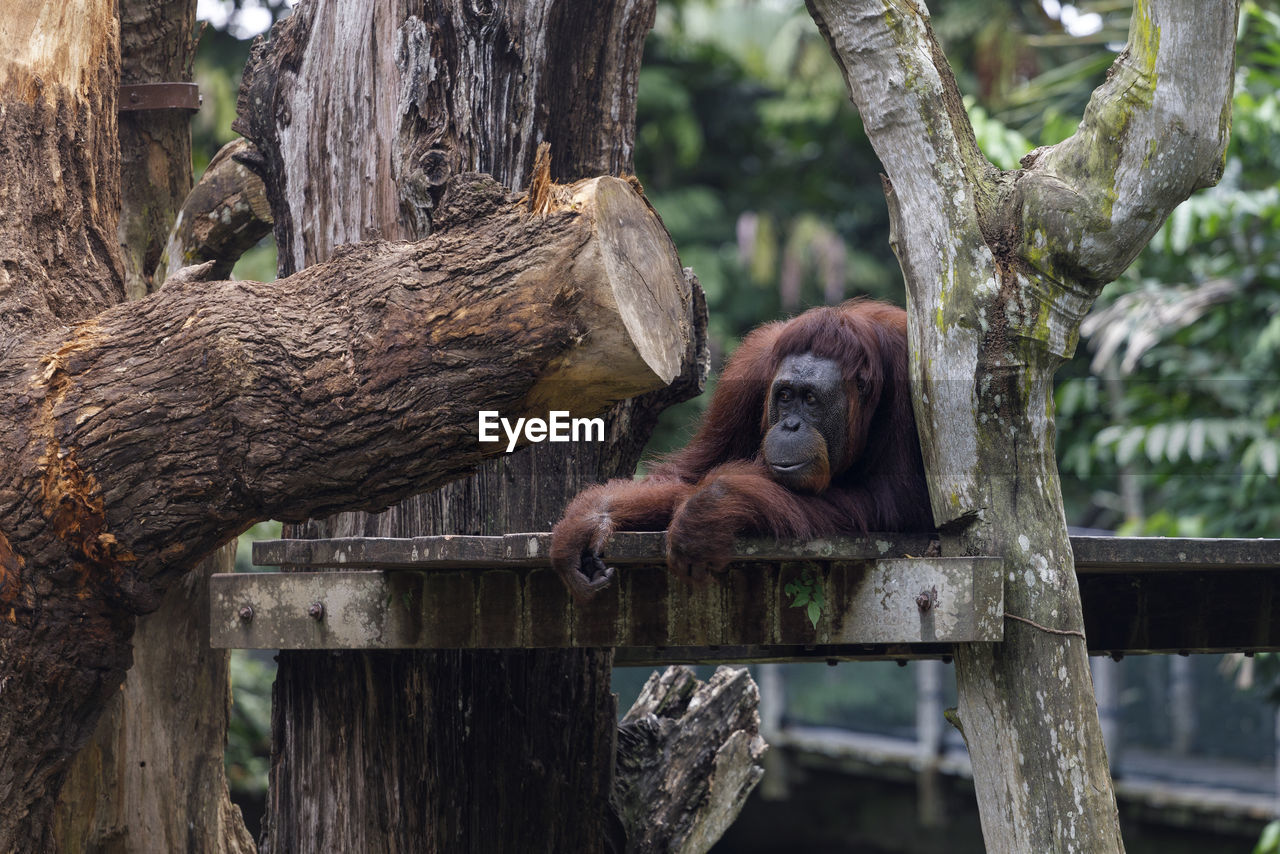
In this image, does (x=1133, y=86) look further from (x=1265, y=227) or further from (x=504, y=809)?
(x=1265, y=227)

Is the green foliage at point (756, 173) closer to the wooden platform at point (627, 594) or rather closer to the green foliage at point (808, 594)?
the wooden platform at point (627, 594)

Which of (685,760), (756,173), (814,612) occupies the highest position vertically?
(756,173)

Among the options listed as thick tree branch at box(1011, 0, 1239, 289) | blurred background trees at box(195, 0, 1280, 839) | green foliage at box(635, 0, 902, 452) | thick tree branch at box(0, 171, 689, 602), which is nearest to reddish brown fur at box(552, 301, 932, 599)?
thick tree branch at box(0, 171, 689, 602)

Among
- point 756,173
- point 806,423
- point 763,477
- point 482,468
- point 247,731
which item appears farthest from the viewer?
point 756,173

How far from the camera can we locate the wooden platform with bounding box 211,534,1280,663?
8.55ft

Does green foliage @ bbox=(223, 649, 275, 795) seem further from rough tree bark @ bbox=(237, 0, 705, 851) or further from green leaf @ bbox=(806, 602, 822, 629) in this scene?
green leaf @ bbox=(806, 602, 822, 629)

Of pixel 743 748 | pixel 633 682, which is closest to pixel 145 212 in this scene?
pixel 743 748

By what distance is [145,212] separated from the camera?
414 cm

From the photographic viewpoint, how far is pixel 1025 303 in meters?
2.72

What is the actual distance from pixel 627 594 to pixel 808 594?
0.40 m

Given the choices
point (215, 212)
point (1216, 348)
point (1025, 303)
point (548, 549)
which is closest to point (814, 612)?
point (548, 549)

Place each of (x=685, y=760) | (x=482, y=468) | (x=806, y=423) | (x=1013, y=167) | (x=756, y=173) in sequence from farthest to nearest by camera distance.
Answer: (x=756, y=173), (x=1013, y=167), (x=685, y=760), (x=482, y=468), (x=806, y=423)

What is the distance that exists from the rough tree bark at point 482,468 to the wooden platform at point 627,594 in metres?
0.38

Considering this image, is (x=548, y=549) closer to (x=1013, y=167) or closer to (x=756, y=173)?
(x=1013, y=167)
